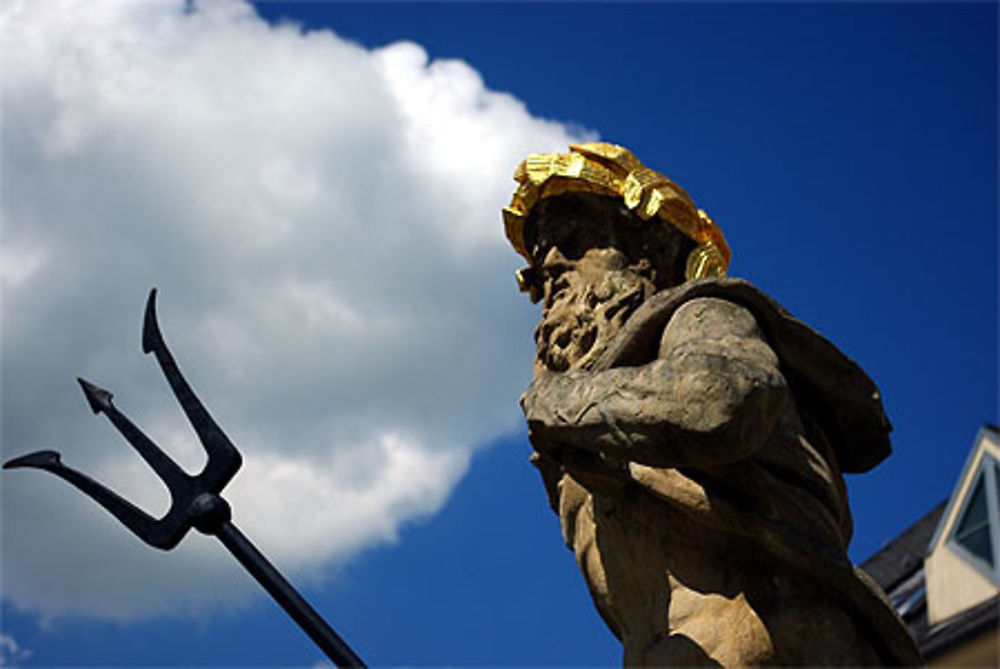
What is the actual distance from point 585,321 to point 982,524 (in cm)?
1610

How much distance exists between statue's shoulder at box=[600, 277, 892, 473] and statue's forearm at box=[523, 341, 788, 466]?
0.24 m

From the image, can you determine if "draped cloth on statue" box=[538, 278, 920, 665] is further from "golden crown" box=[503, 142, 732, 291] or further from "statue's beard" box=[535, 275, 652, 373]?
"golden crown" box=[503, 142, 732, 291]

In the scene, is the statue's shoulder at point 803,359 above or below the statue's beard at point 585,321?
below

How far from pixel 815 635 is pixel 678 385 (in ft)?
2.68

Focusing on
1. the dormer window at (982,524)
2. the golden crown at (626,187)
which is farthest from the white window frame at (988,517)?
the golden crown at (626,187)

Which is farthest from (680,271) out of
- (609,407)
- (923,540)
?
(923,540)

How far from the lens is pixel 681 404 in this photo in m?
3.80

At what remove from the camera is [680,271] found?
5012 millimetres

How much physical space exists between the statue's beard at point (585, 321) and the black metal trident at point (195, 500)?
1281mm

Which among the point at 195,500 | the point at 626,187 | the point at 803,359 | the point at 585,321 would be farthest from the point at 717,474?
the point at 195,500

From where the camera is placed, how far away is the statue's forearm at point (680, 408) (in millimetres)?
3775

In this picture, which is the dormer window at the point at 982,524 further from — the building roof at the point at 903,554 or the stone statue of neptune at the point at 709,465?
the stone statue of neptune at the point at 709,465

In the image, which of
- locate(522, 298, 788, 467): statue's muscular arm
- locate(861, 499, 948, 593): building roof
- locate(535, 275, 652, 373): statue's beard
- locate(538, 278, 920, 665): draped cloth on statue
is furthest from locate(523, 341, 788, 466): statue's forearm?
locate(861, 499, 948, 593): building roof

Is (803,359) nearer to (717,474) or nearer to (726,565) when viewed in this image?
(717,474)
